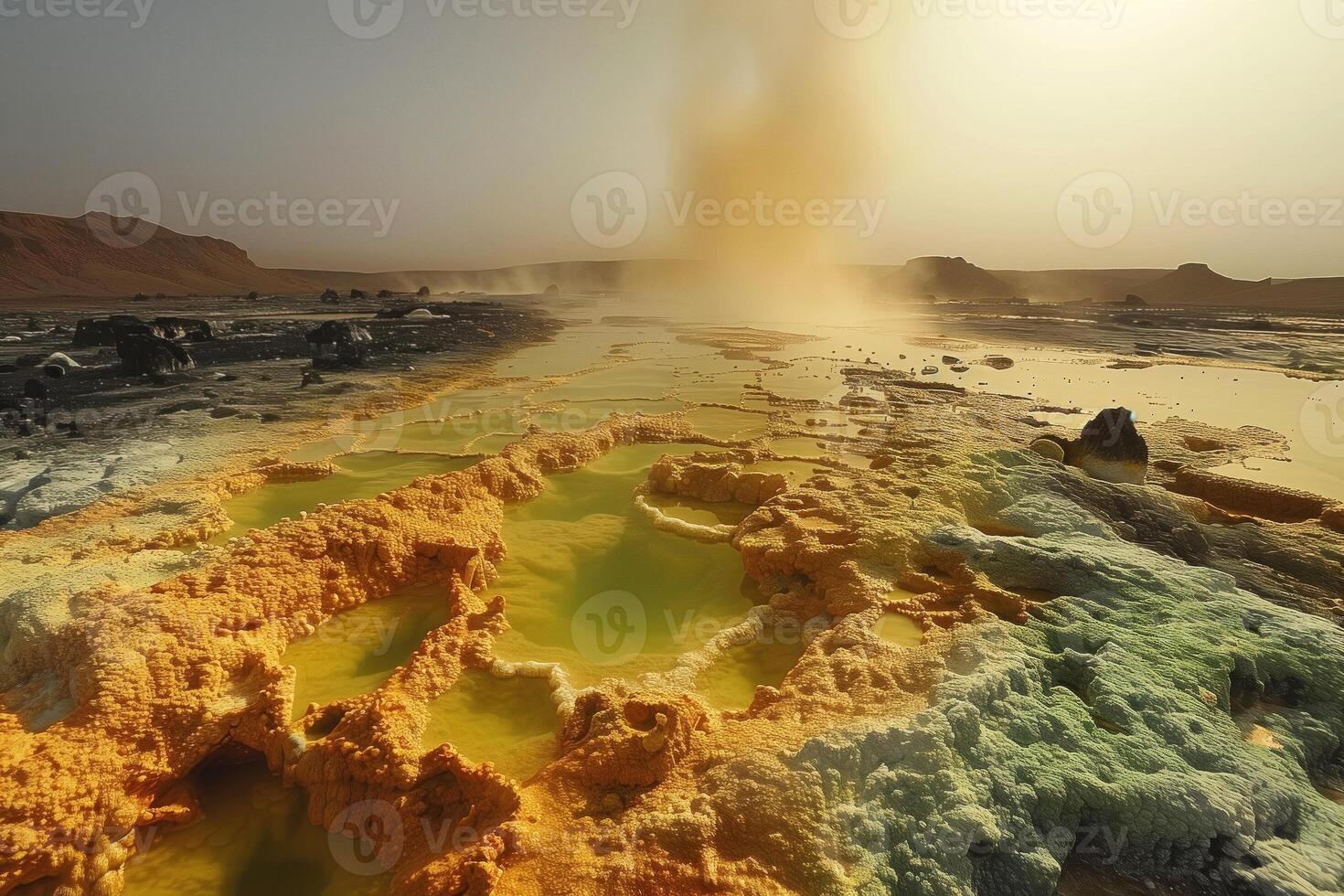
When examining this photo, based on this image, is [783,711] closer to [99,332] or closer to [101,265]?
[99,332]

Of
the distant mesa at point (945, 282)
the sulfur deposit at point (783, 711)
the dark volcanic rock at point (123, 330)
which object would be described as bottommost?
the sulfur deposit at point (783, 711)

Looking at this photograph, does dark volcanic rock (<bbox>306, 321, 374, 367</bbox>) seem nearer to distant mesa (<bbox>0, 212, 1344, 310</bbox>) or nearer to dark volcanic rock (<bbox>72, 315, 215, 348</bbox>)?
dark volcanic rock (<bbox>72, 315, 215, 348</bbox>)

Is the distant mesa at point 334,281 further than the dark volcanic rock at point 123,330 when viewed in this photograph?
Yes

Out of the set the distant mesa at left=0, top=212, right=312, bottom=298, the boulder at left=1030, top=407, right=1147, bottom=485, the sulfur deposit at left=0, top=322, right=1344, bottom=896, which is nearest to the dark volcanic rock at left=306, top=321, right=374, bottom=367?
the sulfur deposit at left=0, top=322, right=1344, bottom=896

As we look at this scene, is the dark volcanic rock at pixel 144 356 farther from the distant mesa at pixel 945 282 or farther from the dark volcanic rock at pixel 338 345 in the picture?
the distant mesa at pixel 945 282

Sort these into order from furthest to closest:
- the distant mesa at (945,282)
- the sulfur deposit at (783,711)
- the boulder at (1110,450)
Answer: the distant mesa at (945,282) → the boulder at (1110,450) → the sulfur deposit at (783,711)

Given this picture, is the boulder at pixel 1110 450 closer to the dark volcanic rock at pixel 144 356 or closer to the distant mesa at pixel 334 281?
the dark volcanic rock at pixel 144 356

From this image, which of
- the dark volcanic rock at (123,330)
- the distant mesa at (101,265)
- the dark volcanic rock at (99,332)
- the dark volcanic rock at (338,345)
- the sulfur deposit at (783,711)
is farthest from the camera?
the distant mesa at (101,265)

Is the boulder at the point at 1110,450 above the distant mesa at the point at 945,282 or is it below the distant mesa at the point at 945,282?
below

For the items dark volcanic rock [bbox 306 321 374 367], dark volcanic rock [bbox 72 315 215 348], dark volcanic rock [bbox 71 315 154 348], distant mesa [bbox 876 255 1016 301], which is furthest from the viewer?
distant mesa [bbox 876 255 1016 301]

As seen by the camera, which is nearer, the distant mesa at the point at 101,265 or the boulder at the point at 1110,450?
the boulder at the point at 1110,450

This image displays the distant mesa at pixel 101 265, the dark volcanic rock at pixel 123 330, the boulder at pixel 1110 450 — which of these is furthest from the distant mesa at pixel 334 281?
the boulder at pixel 1110 450

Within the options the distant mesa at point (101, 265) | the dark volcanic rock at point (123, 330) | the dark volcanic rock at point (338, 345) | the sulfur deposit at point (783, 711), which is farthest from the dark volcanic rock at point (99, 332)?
the distant mesa at point (101, 265)
